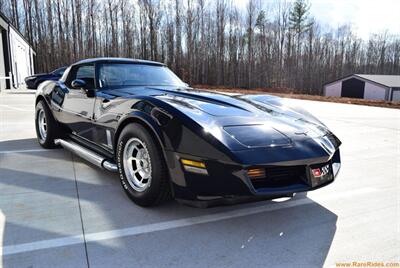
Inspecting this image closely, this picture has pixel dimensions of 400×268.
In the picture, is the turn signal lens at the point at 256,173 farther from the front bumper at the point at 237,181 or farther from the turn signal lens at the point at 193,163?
the turn signal lens at the point at 193,163

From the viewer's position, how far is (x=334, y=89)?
168ft

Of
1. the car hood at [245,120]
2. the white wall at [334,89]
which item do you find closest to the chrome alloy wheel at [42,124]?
the car hood at [245,120]

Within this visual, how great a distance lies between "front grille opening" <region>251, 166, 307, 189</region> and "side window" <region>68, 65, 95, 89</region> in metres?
2.28

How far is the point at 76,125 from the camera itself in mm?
3812

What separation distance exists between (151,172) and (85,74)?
2147mm

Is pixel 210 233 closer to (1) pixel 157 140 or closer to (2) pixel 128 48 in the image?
(1) pixel 157 140

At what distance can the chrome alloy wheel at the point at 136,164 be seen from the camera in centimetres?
265

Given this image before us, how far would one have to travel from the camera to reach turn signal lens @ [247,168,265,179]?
208 cm

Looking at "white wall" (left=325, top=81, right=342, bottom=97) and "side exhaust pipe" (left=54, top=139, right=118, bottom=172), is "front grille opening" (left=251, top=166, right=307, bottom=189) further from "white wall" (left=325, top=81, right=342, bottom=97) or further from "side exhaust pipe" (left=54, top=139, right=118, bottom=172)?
"white wall" (left=325, top=81, right=342, bottom=97)

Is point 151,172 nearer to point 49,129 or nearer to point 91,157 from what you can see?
point 91,157

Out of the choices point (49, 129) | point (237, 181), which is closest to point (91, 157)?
point (49, 129)

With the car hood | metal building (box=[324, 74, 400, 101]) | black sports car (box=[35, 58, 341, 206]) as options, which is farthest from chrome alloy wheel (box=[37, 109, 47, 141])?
metal building (box=[324, 74, 400, 101])

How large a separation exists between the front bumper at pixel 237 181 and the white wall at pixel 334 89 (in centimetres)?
5285

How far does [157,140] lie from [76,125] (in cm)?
185
